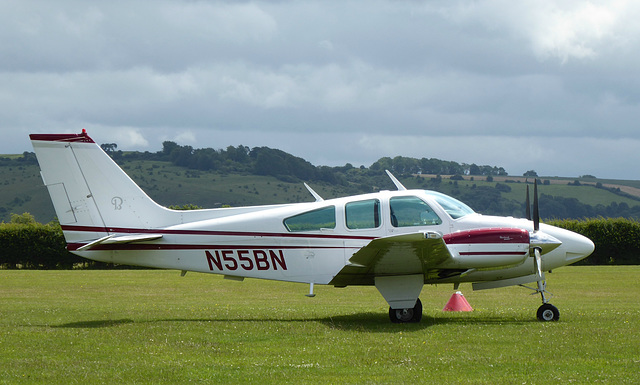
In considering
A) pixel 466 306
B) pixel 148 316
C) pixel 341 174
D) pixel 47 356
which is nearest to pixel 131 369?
pixel 47 356

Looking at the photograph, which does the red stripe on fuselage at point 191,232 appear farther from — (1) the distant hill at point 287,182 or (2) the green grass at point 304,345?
(1) the distant hill at point 287,182

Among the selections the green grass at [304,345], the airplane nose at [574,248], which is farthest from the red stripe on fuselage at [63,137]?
the airplane nose at [574,248]

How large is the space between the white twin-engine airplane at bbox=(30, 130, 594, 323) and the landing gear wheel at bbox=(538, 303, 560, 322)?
18 millimetres

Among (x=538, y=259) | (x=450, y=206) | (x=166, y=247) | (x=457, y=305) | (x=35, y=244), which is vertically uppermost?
(x=450, y=206)

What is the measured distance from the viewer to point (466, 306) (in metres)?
15.4

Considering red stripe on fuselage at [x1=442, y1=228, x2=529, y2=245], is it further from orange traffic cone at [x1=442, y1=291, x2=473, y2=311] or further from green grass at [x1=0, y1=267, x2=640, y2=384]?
orange traffic cone at [x1=442, y1=291, x2=473, y2=311]

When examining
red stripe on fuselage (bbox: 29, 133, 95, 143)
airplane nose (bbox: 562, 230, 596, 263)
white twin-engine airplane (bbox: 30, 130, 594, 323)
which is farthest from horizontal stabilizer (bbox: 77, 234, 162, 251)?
airplane nose (bbox: 562, 230, 596, 263)

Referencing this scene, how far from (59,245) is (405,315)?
103 ft

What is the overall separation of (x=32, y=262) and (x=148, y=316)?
95.6ft

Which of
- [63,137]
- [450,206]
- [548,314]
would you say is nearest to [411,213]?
[450,206]

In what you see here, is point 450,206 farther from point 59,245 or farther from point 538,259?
point 59,245

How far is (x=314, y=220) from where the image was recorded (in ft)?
42.7

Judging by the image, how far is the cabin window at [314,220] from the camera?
12953mm

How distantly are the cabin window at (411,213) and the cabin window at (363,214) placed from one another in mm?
288
